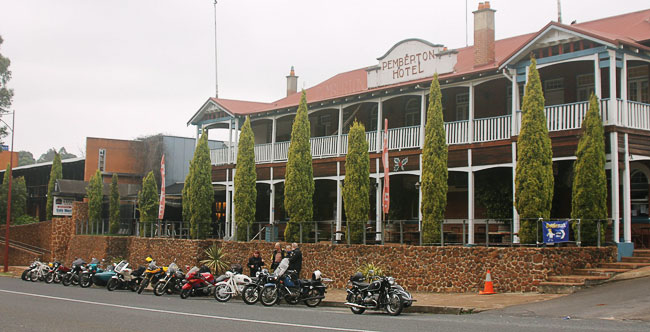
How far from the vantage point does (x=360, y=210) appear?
2509 centimetres

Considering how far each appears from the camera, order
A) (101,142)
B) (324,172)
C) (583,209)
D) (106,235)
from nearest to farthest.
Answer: (583,209)
(324,172)
(106,235)
(101,142)

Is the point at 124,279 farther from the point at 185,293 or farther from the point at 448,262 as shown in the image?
the point at 448,262

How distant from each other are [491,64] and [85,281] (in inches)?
667

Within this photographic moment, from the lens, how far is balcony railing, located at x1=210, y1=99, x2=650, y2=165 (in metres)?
21.5

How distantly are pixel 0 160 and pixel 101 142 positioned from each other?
1803 cm

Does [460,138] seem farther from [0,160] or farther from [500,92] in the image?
[0,160]

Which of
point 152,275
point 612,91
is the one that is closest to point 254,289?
point 152,275

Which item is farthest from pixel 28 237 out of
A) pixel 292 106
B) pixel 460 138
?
pixel 460 138

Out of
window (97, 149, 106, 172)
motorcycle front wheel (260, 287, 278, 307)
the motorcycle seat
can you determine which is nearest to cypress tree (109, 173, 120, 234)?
window (97, 149, 106, 172)

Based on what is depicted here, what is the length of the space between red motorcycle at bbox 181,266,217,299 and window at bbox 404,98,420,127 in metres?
11.7

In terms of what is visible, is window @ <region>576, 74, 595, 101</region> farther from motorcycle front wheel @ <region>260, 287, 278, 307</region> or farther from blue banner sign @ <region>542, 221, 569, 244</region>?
motorcycle front wheel @ <region>260, 287, 278, 307</region>

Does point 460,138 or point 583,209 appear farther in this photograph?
point 460,138

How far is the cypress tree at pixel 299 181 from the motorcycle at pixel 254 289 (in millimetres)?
7262

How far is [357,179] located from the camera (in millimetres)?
25250
